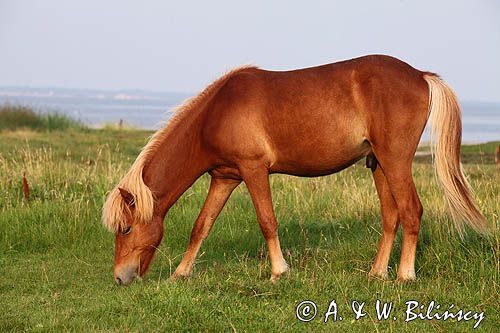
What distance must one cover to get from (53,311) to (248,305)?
1.43 metres

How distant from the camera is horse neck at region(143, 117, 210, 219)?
242 inches

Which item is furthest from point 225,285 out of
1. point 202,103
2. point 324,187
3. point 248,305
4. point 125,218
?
point 324,187

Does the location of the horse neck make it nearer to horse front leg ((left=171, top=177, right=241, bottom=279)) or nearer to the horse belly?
horse front leg ((left=171, top=177, right=241, bottom=279))

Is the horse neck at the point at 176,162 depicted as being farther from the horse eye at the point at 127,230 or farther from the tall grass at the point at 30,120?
the tall grass at the point at 30,120

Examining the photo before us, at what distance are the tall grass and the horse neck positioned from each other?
58.0 feet

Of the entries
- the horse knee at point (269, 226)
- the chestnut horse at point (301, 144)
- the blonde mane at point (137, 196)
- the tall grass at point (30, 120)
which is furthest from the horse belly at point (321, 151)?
the tall grass at point (30, 120)

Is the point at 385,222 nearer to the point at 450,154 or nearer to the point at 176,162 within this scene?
the point at 450,154

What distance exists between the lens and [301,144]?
19.8 feet

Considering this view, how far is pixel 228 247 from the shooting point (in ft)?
24.3

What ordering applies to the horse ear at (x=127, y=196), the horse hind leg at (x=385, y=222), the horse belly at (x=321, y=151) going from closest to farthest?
the horse ear at (x=127, y=196) → the horse belly at (x=321, y=151) → the horse hind leg at (x=385, y=222)

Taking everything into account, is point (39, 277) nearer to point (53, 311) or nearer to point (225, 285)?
point (53, 311)

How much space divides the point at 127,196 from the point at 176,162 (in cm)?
55

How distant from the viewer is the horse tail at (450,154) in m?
5.88

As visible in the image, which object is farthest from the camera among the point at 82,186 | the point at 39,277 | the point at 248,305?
the point at 82,186
